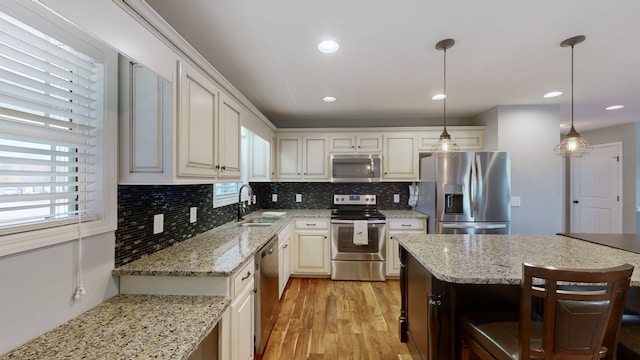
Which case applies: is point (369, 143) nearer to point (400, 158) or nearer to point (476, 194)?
point (400, 158)

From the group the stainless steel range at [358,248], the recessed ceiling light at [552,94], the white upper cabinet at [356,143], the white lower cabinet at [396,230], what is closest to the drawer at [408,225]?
the white lower cabinet at [396,230]

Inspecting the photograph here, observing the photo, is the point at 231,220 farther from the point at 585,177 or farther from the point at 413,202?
the point at 585,177

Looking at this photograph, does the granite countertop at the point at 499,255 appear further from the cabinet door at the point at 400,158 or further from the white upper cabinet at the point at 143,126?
the cabinet door at the point at 400,158

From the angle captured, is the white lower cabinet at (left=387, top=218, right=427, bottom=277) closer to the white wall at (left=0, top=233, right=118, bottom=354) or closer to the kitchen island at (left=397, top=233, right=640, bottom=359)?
the kitchen island at (left=397, top=233, right=640, bottom=359)

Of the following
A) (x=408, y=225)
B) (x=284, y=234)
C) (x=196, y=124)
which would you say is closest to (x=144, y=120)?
(x=196, y=124)

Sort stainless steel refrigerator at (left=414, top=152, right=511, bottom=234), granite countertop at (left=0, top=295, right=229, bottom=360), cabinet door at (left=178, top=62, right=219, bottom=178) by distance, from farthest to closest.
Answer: stainless steel refrigerator at (left=414, top=152, right=511, bottom=234) → cabinet door at (left=178, top=62, right=219, bottom=178) → granite countertop at (left=0, top=295, right=229, bottom=360)

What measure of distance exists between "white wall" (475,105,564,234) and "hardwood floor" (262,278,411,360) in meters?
1.98

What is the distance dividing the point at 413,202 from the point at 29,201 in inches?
153

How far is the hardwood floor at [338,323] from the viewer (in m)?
2.07

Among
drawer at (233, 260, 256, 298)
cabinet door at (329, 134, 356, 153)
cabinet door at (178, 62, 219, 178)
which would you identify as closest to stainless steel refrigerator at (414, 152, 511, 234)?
cabinet door at (329, 134, 356, 153)

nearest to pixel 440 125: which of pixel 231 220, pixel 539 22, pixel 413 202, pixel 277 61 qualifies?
pixel 413 202

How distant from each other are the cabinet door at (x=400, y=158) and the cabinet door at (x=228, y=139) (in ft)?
7.55

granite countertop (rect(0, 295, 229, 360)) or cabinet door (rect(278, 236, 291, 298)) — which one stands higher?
granite countertop (rect(0, 295, 229, 360))

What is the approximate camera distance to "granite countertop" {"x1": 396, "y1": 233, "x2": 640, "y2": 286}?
128 centimetres
